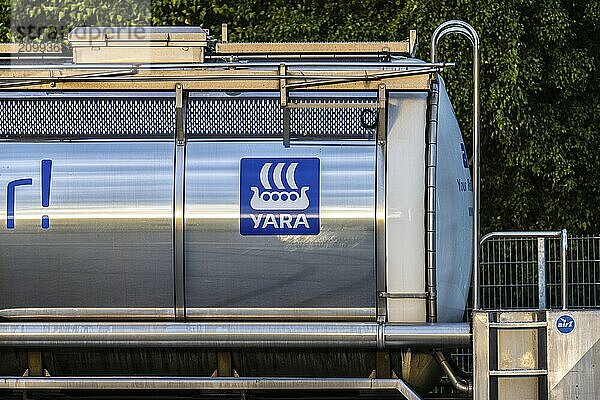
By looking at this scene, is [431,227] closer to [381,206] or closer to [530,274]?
[381,206]

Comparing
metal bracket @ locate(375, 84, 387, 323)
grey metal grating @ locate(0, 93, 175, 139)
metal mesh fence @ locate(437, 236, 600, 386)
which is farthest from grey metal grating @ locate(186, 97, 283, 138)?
metal mesh fence @ locate(437, 236, 600, 386)

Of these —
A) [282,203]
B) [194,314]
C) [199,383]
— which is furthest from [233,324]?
[282,203]

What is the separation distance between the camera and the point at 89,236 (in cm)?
636

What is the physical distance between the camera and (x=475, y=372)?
6.26 metres

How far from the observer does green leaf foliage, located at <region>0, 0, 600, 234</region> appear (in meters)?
12.5

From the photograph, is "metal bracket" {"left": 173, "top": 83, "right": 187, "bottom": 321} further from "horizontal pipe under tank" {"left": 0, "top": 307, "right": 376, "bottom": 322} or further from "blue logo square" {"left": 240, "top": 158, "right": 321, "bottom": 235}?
"blue logo square" {"left": 240, "top": 158, "right": 321, "bottom": 235}

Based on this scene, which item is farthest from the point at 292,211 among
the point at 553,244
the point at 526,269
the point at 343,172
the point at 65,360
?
the point at 553,244

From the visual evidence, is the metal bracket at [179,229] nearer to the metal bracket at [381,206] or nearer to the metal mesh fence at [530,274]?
the metal bracket at [381,206]

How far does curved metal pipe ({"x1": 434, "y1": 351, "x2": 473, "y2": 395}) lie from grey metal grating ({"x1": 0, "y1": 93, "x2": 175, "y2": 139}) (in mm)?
2135

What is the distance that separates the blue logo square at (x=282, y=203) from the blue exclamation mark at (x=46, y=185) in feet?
3.79

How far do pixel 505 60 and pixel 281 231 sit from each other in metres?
6.76

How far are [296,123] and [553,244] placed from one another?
6.33m

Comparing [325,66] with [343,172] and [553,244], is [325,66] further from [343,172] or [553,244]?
[553,244]

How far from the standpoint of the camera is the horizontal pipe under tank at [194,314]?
6.39m
